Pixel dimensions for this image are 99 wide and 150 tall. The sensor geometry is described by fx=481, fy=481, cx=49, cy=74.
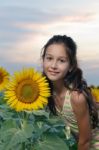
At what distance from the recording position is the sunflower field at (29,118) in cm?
283

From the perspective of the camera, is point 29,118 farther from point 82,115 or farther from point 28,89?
point 82,115

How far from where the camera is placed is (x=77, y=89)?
3.03 metres

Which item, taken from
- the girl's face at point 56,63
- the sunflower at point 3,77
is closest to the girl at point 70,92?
the girl's face at point 56,63

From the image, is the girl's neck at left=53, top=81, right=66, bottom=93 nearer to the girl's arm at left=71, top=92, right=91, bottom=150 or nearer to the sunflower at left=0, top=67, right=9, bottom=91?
the girl's arm at left=71, top=92, right=91, bottom=150

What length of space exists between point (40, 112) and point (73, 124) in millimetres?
329

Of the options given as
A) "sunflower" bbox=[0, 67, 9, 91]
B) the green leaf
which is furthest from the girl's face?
"sunflower" bbox=[0, 67, 9, 91]

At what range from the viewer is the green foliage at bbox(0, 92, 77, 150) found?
2854 mm

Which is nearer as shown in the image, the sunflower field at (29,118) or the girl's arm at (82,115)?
the sunflower field at (29,118)

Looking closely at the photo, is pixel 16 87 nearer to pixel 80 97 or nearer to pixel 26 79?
pixel 26 79

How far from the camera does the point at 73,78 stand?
3104 millimetres

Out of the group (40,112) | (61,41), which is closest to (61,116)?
(40,112)

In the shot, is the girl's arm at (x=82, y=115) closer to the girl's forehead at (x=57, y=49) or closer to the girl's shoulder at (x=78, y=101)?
the girl's shoulder at (x=78, y=101)

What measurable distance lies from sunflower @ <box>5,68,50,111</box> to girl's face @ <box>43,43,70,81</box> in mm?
140

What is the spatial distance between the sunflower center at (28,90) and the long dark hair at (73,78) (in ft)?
0.90
